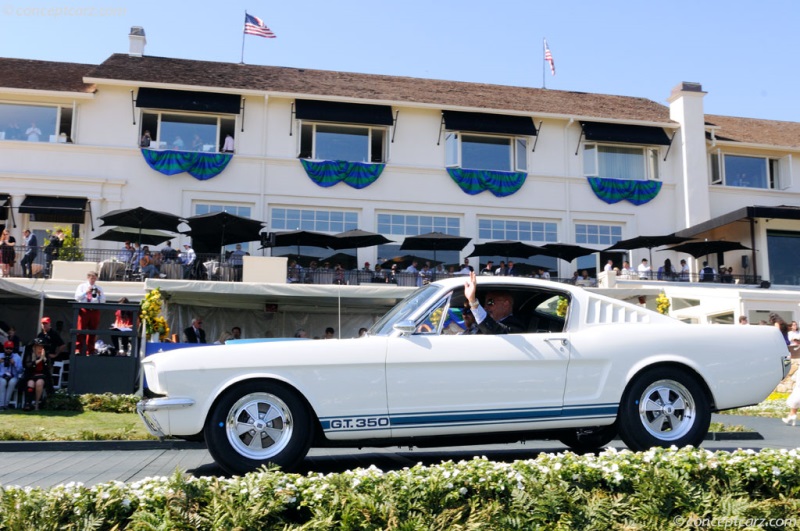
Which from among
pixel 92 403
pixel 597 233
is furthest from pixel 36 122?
pixel 597 233

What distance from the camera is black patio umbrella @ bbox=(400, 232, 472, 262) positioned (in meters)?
24.6

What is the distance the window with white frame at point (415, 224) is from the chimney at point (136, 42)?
A: 1233cm

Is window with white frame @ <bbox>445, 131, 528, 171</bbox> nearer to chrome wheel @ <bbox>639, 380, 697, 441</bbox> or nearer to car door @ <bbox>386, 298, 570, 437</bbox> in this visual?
chrome wheel @ <bbox>639, 380, 697, 441</bbox>

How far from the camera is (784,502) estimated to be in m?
4.97

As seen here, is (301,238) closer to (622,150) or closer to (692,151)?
(622,150)

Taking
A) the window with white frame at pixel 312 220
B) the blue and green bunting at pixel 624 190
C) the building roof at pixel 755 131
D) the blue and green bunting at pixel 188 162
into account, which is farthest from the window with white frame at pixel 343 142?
the building roof at pixel 755 131

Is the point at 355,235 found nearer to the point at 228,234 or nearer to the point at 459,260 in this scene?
the point at 228,234

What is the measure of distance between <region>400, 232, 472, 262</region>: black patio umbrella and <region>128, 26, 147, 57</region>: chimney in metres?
14.4

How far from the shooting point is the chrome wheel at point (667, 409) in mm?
6684

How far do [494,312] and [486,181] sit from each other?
2202cm

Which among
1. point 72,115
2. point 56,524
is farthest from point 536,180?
point 56,524

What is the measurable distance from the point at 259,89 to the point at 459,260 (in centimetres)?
974

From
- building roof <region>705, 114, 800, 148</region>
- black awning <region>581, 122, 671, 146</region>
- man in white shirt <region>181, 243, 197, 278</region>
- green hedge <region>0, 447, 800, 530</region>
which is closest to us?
green hedge <region>0, 447, 800, 530</region>

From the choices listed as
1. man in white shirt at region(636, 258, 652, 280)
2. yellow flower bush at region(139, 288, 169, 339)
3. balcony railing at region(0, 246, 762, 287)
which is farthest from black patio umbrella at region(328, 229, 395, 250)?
man in white shirt at region(636, 258, 652, 280)
